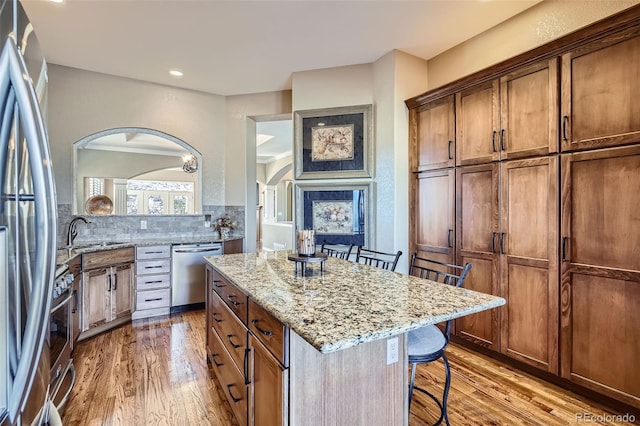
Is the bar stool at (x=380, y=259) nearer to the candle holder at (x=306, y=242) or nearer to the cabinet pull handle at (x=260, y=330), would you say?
the candle holder at (x=306, y=242)

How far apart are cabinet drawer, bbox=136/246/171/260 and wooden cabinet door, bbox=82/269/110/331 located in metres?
0.42

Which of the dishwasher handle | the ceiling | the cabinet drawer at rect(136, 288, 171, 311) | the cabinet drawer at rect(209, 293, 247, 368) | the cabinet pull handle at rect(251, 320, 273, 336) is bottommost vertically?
the cabinet drawer at rect(136, 288, 171, 311)

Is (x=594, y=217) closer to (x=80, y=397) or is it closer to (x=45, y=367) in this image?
(x=45, y=367)

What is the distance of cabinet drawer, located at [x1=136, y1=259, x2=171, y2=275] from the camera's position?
3.70m

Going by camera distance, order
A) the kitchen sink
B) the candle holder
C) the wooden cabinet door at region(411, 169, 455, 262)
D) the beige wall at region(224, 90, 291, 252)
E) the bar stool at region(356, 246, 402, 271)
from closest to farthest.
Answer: the candle holder, the bar stool at region(356, 246, 402, 271), the wooden cabinet door at region(411, 169, 455, 262), the kitchen sink, the beige wall at region(224, 90, 291, 252)

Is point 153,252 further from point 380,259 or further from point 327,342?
point 327,342

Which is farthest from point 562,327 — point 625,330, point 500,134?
point 500,134

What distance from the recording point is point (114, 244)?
11.7ft

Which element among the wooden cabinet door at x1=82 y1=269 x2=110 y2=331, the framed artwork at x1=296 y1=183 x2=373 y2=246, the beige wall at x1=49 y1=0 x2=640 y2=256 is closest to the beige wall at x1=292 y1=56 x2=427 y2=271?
the beige wall at x1=49 y1=0 x2=640 y2=256

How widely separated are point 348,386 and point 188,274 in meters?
3.24

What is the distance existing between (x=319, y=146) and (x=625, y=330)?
299 centimetres

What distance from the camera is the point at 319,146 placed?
375 cm

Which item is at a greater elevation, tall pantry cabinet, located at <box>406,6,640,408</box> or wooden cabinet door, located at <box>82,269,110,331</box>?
tall pantry cabinet, located at <box>406,6,640,408</box>

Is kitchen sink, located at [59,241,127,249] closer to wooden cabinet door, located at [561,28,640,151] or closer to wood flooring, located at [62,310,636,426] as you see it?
wood flooring, located at [62,310,636,426]
